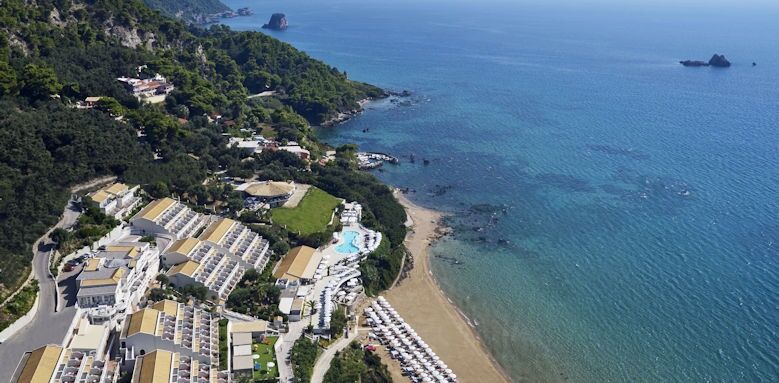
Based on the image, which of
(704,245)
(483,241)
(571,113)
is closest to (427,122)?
(571,113)

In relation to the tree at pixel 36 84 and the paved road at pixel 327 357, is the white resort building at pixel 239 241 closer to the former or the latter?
the paved road at pixel 327 357

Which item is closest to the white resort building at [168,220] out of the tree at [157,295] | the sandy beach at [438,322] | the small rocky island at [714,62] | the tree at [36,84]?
the tree at [157,295]

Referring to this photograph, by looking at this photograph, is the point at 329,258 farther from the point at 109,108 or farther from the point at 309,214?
the point at 109,108

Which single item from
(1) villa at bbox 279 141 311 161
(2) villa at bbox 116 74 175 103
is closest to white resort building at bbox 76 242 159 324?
(1) villa at bbox 279 141 311 161

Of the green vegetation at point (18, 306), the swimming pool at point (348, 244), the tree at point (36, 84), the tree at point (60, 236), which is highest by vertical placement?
the tree at point (36, 84)

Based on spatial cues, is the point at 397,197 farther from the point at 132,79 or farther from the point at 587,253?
the point at 132,79

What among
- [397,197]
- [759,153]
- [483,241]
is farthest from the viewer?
[759,153]
